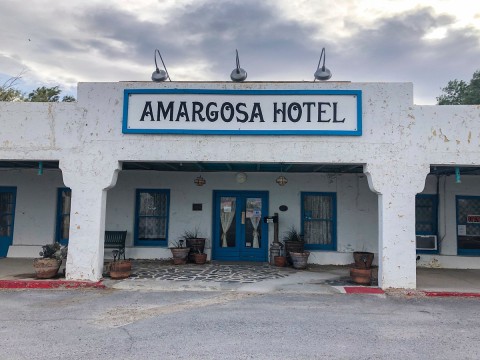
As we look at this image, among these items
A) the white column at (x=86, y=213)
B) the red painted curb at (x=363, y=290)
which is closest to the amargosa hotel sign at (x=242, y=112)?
the white column at (x=86, y=213)

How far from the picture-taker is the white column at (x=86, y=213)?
8.62 meters

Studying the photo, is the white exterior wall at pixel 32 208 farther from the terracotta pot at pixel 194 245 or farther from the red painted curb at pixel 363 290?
the red painted curb at pixel 363 290

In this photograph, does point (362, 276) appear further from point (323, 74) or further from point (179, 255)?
point (179, 255)

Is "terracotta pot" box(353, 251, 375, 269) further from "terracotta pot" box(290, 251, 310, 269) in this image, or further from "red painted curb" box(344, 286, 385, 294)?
"terracotta pot" box(290, 251, 310, 269)

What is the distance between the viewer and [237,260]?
12109 mm

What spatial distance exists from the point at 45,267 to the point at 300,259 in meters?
6.85

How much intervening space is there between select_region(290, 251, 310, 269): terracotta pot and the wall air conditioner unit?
3954mm

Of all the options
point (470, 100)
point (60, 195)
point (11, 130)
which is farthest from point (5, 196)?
point (470, 100)

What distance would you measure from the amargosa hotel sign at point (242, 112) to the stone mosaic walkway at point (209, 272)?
378cm

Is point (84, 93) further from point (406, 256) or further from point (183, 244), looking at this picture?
point (406, 256)

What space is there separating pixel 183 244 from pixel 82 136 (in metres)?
4.98

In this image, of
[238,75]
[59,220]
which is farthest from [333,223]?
[59,220]

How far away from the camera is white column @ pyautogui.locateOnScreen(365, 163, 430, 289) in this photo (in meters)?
8.32

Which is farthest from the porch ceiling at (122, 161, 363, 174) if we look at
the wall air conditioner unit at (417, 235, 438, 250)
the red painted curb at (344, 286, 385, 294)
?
the red painted curb at (344, 286, 385, 294)
